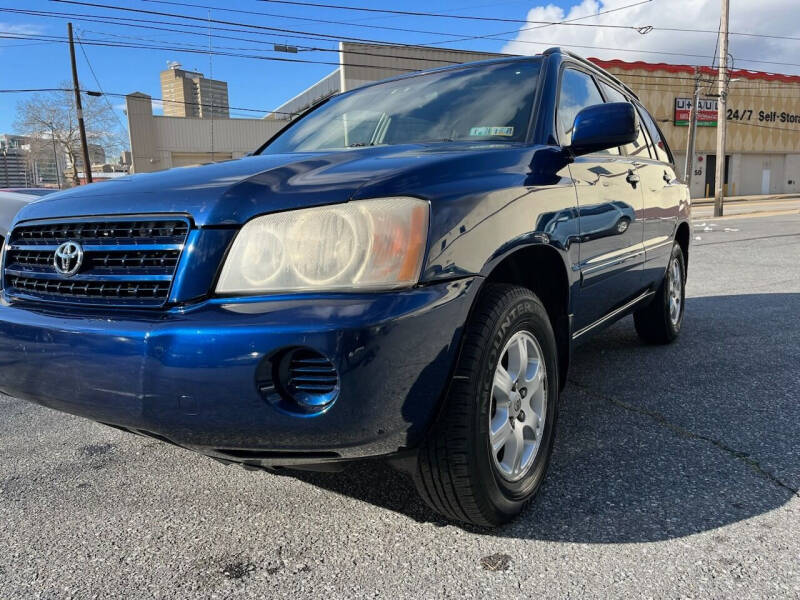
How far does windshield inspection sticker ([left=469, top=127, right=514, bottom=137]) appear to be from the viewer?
2.68 meters

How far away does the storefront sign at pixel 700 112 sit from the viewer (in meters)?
40.4

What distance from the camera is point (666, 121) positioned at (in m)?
40.0

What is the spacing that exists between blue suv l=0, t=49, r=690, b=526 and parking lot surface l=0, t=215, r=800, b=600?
0.23 meters

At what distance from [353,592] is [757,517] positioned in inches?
55.2

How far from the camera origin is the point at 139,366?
5.60 ft

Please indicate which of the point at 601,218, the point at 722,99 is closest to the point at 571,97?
the point at 601,218

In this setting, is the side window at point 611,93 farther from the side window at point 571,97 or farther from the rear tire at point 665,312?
the rear tire at point 665,312

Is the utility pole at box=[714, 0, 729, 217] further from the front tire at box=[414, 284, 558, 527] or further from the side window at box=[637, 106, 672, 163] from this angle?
the front tire at box=[414, 284, 558, 527]

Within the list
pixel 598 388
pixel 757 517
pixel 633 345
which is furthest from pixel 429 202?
pixel 633 345

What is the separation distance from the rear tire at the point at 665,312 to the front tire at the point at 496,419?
2352 mm

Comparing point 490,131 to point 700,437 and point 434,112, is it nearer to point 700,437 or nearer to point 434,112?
point 434,112

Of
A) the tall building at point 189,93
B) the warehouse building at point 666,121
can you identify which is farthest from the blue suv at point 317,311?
the tall building at point 189,93

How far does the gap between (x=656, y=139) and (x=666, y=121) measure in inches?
1561

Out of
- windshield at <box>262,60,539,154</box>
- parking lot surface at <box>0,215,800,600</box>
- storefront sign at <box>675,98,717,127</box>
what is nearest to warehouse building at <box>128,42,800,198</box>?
storefront sign at <box>675,98,717,127</box>
